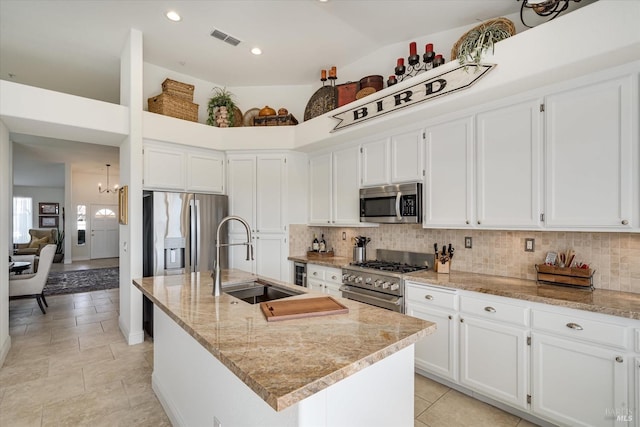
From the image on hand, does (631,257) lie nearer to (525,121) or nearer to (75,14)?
(525,121)

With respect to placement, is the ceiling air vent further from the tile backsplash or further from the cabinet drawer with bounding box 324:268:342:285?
the cabinet drawer with bounding box 324:268:342:285

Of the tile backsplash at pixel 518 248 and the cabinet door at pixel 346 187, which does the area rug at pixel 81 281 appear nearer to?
the cabinet door at pixel 346 187

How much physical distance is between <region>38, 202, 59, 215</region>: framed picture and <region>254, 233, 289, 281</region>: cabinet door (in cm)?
1198

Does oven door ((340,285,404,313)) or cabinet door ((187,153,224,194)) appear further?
cabinet door ((187,153,224,194))

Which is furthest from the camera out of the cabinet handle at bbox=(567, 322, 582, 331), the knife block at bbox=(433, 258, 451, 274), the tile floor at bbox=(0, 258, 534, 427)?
the knife block at bbox=(433, 258, 451, 274)

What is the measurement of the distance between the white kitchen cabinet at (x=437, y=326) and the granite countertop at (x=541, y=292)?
0.10 meters

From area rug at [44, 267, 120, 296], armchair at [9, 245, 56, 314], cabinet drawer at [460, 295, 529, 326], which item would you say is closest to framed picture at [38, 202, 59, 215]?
area rug at [44, 267, 120, 296]

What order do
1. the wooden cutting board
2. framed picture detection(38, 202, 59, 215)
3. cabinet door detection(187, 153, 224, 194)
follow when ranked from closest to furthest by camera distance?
the wooden cutting board < cabinet door detection(187, 153, 224, 194) < framed picture detection(38, 202, 59, 215)

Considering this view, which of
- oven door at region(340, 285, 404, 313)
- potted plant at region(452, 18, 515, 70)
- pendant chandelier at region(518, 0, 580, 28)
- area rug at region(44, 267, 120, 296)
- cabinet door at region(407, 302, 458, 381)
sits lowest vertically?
area rug at region(44, 267, 120, 296)

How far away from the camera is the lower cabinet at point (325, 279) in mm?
3512

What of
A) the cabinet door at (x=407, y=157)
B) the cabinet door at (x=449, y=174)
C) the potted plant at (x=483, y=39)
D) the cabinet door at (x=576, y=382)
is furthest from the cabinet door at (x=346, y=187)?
the cabinet door at (x=576, y=382)

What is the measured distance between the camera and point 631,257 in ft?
6.97

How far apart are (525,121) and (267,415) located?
8.38 feet

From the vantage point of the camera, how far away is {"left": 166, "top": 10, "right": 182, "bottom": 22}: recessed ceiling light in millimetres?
2988
